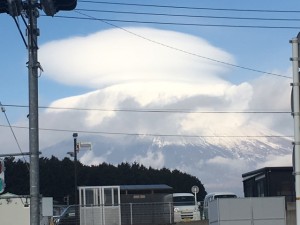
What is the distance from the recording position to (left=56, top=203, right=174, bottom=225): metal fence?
115 ft

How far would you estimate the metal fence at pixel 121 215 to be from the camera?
1383 inches

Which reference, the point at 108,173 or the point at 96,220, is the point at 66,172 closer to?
the point at 108,173

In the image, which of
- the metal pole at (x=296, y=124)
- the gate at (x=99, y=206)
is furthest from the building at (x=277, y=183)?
the metal pole at (x=296, y=124)

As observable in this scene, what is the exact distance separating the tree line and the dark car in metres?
46.1

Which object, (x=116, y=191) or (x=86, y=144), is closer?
(x=116, y=191)

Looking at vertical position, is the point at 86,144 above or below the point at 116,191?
above

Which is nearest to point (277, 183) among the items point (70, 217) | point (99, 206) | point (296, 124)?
point (99, 206)

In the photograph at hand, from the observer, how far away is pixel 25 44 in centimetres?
1295

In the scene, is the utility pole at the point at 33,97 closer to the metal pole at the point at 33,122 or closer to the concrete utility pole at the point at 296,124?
the metal pole at the point at 33,122

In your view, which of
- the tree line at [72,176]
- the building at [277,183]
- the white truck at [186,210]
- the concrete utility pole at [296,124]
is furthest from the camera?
the tree line at [72,176]

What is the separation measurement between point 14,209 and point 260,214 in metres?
15.8

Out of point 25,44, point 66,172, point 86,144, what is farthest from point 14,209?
point 66,172

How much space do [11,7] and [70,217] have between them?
24.9 m

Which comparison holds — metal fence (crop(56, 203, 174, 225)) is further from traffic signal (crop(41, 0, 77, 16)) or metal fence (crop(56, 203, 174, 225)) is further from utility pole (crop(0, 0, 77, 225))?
traffic signal (crop(41, 0, 77, 16))
